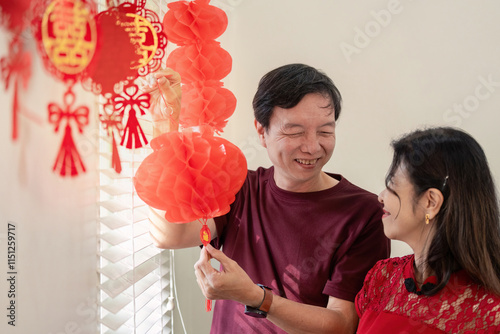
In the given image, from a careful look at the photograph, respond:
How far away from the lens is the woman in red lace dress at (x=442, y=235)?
1113 millimetres

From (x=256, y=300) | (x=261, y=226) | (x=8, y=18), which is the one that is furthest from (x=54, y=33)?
(x=261, y=226)

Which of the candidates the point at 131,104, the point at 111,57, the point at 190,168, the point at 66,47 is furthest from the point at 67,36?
the point at 190,168

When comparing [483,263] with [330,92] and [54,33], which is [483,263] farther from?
[54,33]

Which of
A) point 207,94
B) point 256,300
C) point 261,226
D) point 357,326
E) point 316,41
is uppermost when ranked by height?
point 316,41

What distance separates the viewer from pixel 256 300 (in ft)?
3.94

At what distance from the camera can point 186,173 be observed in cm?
106

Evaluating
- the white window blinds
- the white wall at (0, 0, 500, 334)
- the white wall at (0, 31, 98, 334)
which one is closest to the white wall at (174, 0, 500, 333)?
the white wall at (0, 0, 500, 334)

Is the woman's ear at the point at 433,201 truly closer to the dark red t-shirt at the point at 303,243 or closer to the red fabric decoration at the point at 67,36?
the dark red t-shirt at the point at 303,243

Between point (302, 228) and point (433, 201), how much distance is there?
40 cm

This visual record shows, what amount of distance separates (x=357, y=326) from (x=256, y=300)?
0.35 metres

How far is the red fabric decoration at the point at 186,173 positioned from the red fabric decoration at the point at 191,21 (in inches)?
12.3

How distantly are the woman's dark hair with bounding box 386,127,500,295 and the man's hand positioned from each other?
426 mm

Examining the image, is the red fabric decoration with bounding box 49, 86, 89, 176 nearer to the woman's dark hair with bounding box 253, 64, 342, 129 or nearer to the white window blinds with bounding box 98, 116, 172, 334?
the white window blinds with bounding box 98, 116, 172, 334

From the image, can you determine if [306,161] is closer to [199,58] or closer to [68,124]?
[199,58]
